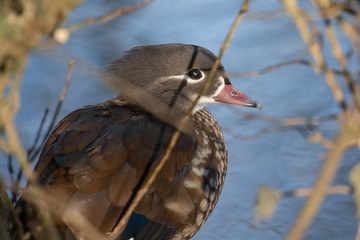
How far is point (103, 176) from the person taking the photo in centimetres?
221

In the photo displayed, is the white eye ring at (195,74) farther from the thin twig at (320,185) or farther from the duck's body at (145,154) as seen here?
the thin twig at (320,185)

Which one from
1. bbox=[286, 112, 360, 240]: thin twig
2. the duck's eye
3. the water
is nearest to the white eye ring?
the duck's eye

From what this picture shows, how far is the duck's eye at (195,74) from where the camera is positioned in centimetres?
286

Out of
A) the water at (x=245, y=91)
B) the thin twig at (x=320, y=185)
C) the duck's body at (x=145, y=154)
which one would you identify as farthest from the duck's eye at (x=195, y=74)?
the thin twig at (x=320, y=185)

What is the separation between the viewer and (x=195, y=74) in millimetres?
2867

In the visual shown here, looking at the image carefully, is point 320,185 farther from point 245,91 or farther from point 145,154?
point 245,91

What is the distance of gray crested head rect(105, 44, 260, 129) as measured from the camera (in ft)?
9.21

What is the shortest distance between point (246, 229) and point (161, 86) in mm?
1298

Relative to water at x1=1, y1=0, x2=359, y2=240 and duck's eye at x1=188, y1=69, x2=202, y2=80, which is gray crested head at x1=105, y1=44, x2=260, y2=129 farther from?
water at x1=1, y1=0, x2=359, y2=240

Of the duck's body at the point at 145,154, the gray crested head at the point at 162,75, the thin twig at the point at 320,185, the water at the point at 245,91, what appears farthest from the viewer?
the water at the point at 245,91

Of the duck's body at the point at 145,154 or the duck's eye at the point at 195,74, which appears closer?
the duck's body at the point at 145,154

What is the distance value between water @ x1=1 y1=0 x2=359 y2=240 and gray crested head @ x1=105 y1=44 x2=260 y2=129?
1184mm

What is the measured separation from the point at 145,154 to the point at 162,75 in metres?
0.62

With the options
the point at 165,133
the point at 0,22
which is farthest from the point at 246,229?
the point at 0,22
